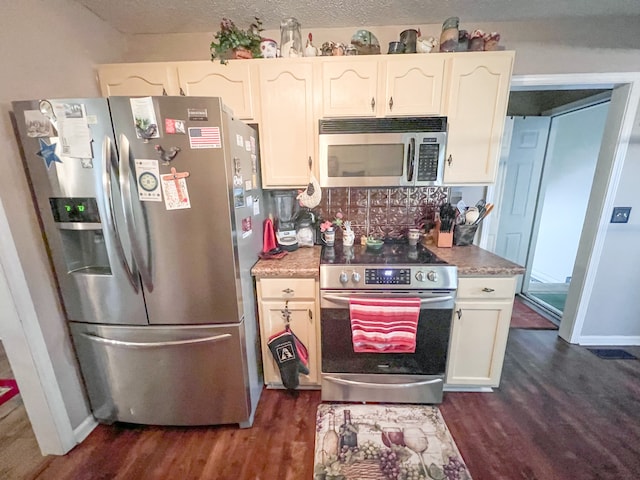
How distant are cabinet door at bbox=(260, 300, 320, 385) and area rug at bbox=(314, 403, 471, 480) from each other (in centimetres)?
35

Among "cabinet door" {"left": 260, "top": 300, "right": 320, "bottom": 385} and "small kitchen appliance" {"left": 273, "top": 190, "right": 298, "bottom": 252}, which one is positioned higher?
"small kitchen appliance" {"left": 273, "top": 190, "right": 298, "bottom": 252}

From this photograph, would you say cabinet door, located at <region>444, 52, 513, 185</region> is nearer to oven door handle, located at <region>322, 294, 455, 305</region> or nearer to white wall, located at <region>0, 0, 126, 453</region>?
oven door handle, located at <region>322, 294, 455, 305</region>

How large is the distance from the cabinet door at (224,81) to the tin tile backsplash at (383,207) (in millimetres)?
865

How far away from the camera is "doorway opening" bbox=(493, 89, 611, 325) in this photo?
9.05ft

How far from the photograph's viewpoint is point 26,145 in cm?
120

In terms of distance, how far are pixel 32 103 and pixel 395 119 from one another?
1.92 m

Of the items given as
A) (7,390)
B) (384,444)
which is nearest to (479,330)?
(384,444)

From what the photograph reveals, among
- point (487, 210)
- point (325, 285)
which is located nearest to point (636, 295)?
point (487, 210)

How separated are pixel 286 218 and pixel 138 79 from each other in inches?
Answer: 53.7

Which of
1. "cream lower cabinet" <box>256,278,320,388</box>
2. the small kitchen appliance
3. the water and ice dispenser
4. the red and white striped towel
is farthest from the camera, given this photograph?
the small kitchen appliance

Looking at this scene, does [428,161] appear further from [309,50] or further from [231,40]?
[231,40]

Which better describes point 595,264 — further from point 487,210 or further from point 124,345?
point 124,345

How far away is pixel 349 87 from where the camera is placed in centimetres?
167

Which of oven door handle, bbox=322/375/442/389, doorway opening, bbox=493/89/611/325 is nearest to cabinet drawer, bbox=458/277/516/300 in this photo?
oven door handle, bbox=322/375/442/389
